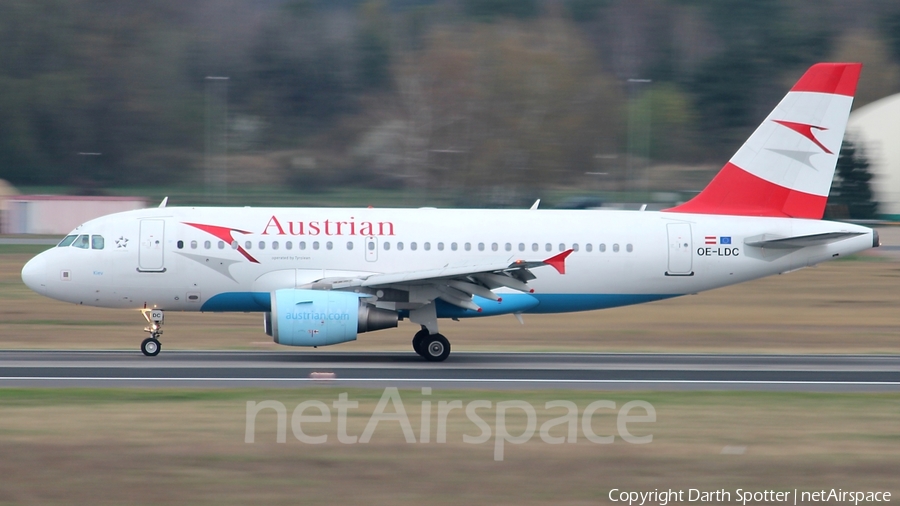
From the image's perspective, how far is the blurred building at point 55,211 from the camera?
190 feet

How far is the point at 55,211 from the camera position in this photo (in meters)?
58.9

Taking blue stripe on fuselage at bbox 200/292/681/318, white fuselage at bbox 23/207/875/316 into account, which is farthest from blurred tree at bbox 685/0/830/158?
blue stripe on fuselage at bbox 200/292/681/318

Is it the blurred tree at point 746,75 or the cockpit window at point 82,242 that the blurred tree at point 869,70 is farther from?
the cockpit window at point 82,242

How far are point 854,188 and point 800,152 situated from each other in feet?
154

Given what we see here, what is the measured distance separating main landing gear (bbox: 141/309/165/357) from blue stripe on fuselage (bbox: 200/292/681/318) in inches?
37.5

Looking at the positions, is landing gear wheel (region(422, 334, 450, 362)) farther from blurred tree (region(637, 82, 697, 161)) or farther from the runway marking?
blurred tree (region(637, 82, 697, 161))

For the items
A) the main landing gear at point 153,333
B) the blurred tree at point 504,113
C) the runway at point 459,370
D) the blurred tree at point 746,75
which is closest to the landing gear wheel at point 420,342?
the runway at point 459,370

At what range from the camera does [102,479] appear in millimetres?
11672

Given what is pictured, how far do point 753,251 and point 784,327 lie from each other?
22.8 feet

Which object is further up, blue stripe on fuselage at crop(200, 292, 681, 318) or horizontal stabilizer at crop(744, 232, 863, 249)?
horizontal stabilizer at crop(744, 232, 863, 249)

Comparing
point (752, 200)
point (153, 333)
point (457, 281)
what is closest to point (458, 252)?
point (457, 281)

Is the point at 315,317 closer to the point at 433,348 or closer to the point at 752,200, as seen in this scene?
the point at 433,348

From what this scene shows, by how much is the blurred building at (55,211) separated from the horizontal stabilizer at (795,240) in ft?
134

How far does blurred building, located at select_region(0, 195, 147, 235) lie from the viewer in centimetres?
5788
